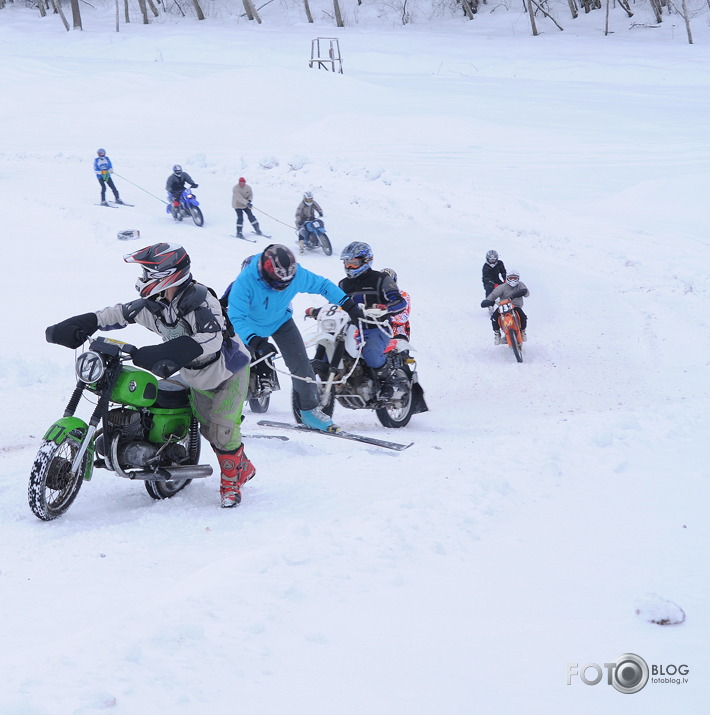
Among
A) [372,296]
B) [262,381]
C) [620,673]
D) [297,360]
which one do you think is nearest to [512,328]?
[372,296]

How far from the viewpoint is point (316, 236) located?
58.1 ft

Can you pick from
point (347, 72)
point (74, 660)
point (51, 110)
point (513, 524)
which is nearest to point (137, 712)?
point (74, 660)

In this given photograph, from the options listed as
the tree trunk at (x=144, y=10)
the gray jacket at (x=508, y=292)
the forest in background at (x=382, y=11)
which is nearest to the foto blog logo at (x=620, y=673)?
the gray jacket at (x=508, y=292)

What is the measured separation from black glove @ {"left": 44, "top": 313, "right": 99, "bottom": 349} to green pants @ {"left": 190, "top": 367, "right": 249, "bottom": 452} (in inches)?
31.7

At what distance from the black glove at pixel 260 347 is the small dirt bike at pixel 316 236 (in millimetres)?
10227

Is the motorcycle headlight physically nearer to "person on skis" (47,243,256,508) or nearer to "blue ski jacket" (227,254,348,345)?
"person on skis" (47,243,256,508)

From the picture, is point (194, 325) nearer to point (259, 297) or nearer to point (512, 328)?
point (259, 297)

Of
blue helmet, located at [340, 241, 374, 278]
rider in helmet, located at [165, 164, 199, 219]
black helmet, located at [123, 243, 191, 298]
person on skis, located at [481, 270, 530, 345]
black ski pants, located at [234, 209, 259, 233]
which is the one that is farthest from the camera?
rider in helmet, located at [165, 164, 199, 219]

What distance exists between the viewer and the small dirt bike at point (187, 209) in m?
19.2

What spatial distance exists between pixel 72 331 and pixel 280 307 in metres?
2.94

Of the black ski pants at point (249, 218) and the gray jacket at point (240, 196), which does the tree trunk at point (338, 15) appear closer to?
the black ski pants at point (249, 218)

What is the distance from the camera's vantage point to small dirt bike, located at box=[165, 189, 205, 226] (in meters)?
19.2

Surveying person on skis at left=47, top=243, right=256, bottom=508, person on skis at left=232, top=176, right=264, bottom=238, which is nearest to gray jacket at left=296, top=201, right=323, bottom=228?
person on skis at left=232, top=176, right=264, bottom=238

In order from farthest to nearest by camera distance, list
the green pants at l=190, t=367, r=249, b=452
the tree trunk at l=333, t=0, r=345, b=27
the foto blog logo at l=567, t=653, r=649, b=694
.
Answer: the tree trunk at l=333, t=0, r=345, b=27 < the green pants at l=190, t=367, r=249, b=452 < the foto blog logo at l=567, t=653, r=649, b=694
